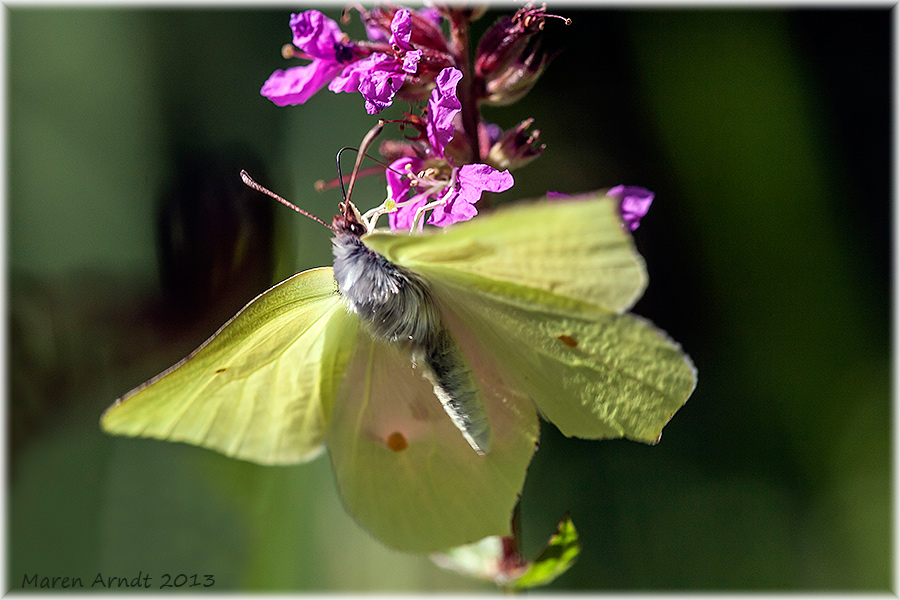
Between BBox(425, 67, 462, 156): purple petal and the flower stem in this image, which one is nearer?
BBox(425, 67, 462, 156): purple petal

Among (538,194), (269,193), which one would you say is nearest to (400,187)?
(269,193)

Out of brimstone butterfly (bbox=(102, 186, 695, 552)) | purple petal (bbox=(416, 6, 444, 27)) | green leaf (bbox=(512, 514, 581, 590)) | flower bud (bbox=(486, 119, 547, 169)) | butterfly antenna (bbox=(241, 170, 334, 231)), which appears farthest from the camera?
purple petal (bbox=(416, 6, 444, 27))

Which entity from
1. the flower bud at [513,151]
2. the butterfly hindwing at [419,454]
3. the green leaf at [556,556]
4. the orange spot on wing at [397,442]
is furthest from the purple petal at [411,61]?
the green leaf at [556,556]

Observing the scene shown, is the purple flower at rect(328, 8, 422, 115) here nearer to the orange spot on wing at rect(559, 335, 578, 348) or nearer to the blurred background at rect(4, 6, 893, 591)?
the orange spot on wing at rect(559, 335, 578, 348)

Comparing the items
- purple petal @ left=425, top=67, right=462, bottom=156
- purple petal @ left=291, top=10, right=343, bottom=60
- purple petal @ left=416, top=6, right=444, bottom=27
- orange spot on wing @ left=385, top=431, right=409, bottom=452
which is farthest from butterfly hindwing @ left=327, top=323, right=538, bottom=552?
purple petal @ left=416, top=6, right=444, bottom=27

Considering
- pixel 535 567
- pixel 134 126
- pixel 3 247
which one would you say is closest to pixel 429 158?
pixel 535 567

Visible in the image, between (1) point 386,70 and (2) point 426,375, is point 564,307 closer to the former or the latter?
(2) point 426,375

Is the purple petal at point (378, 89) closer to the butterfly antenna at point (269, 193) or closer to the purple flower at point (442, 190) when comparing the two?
the purple flower at point (442, 190)
